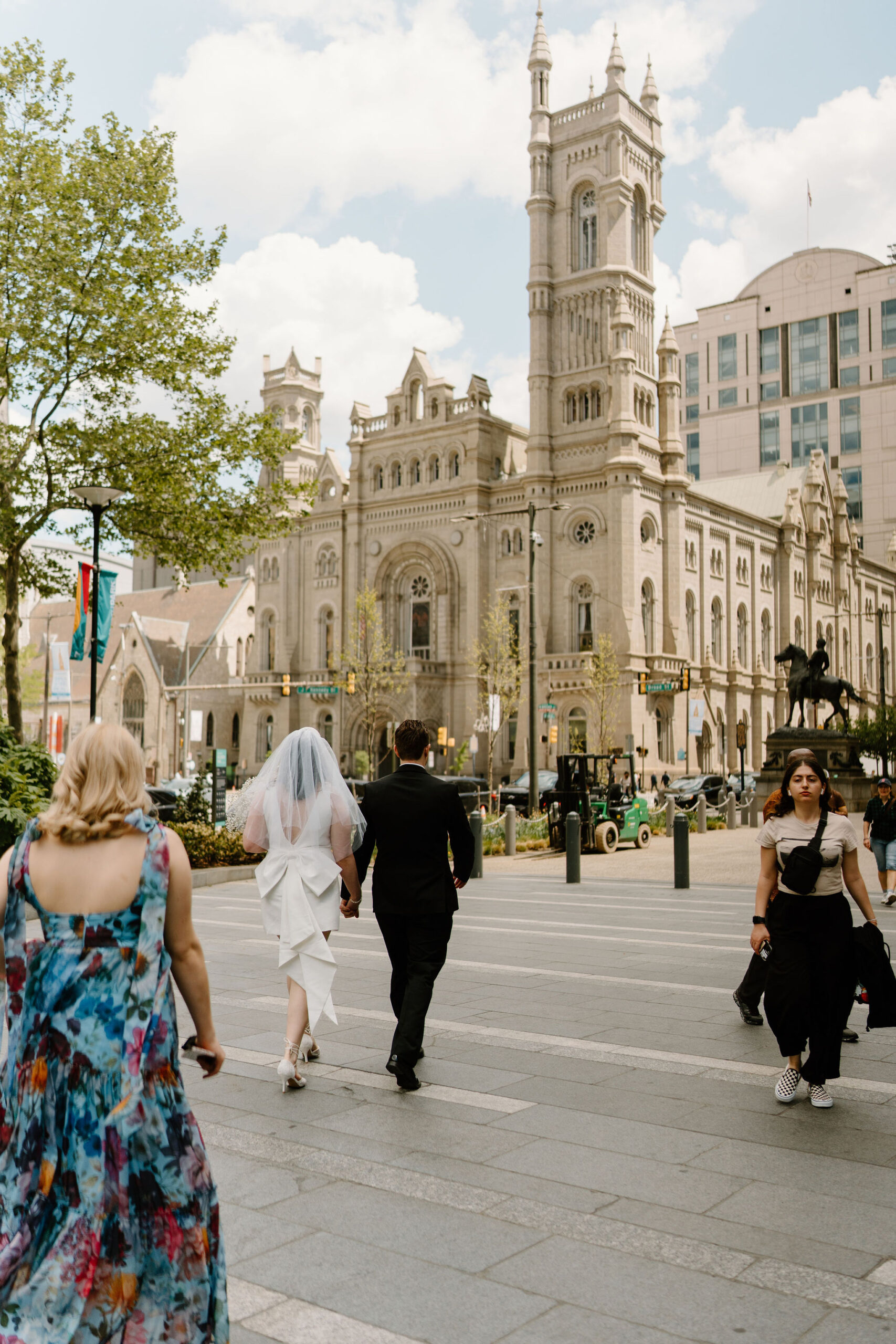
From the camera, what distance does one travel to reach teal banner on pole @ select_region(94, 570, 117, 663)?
2103cm

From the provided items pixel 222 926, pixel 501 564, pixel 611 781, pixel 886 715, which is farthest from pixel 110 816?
pixel 501 564

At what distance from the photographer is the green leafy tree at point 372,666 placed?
193 feet

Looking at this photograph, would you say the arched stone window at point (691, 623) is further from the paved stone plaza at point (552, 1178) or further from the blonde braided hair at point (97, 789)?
the blonde braided hair at point (97, 789)

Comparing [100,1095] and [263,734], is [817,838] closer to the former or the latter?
[100,1095]

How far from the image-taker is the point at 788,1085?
20.1 ft

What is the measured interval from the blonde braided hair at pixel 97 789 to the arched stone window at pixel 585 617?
181 feet

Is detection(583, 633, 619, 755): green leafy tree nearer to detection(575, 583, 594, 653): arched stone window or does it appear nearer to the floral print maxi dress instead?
detection(575, 583, 594, 653): arched stone window

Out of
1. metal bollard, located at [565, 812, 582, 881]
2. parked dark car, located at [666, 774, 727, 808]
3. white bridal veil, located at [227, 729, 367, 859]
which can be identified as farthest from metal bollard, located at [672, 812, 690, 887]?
parked dark car, located at [666, 774, 727, 808]

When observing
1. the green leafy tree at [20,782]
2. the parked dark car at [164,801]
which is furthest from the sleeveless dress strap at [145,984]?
the parked dark car at [164,801]

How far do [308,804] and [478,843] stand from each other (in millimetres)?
14456

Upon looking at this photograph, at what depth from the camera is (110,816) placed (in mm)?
3082

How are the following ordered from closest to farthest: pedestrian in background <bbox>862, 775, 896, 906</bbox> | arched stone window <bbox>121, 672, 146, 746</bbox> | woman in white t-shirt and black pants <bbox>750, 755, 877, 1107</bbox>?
1. woman in white t-shirt and black pants <bbox>750, 755, 877, 1107</bbox>
2. pedestrian in background <bbox>862, 775, 896, 906</bbox>
3. arched stone window <bbox>121, 672, 146, 746</bbox>

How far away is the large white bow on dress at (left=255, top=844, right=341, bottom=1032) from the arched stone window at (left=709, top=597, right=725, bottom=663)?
58.9m

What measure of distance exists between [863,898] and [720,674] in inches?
2300
